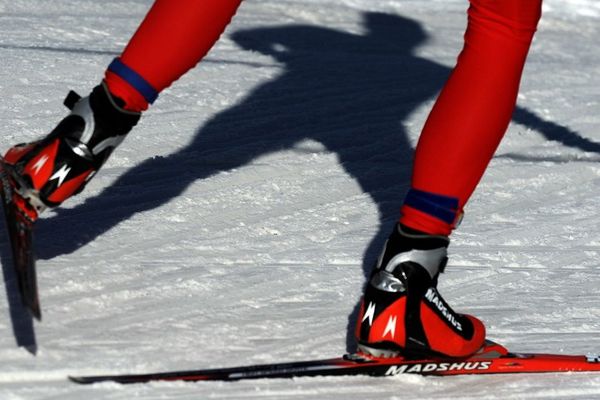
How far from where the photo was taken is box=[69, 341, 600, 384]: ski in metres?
2.48

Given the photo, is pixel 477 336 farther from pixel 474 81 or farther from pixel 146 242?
pixel 146 242

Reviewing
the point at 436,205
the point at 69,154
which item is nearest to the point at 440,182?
the point at 436,205

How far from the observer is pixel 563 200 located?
13.8 feet

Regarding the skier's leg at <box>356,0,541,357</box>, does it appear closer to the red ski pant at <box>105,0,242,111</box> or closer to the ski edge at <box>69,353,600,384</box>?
the ski edge at <box>69,353,600,384</box>

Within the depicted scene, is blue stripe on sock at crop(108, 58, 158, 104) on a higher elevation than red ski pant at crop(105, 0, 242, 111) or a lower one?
lower

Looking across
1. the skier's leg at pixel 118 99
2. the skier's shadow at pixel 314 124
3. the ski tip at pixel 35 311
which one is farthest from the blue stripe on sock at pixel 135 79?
the skier's shadow at pixel 314 124

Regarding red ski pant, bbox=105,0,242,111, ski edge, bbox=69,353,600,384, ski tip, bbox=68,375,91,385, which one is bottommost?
ski tip, bbox=68,375,91,385

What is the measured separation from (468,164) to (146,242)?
3.18 feet

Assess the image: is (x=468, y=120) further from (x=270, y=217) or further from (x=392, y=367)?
(x=270, y=217)

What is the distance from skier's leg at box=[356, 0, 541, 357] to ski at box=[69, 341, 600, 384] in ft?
0.11

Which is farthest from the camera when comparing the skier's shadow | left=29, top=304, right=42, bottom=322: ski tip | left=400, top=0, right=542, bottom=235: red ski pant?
the skier's shadow

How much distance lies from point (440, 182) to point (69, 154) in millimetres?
728

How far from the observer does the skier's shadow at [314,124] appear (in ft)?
11.4

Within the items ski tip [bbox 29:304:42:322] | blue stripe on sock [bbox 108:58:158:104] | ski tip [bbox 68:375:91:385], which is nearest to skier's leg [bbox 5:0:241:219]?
blue stripe on sock [bbox 108:58:158:104]
